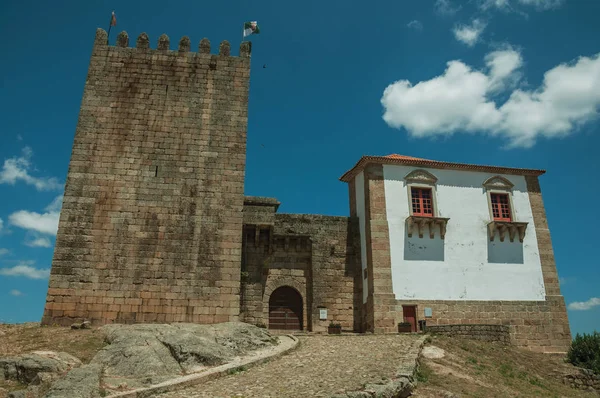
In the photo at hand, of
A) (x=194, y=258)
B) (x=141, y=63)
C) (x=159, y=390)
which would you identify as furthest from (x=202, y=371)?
(x=141, y=63)

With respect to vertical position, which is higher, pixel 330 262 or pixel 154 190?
pixel 154 190

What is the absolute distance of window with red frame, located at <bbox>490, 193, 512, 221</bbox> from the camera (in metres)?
19.0

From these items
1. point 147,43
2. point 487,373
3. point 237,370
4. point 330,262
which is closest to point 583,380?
point 487,373

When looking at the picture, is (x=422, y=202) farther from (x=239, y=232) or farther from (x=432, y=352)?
(x=239, y=232)

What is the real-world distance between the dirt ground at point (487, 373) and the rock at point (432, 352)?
0.15 metres

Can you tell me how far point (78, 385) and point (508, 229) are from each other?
1629 cm

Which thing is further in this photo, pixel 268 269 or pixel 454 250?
pixel 454 250

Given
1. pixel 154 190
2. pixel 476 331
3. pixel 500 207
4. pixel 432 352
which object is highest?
pixel 500 207

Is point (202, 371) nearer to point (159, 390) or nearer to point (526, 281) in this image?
point (159, 390)

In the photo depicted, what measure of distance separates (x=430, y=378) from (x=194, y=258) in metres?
7.12

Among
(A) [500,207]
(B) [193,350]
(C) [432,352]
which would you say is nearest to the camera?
(B) [193,350]

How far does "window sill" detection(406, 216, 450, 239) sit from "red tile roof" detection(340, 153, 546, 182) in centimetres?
232

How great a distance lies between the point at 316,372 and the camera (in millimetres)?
8953

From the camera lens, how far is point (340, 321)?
17.4 metres
